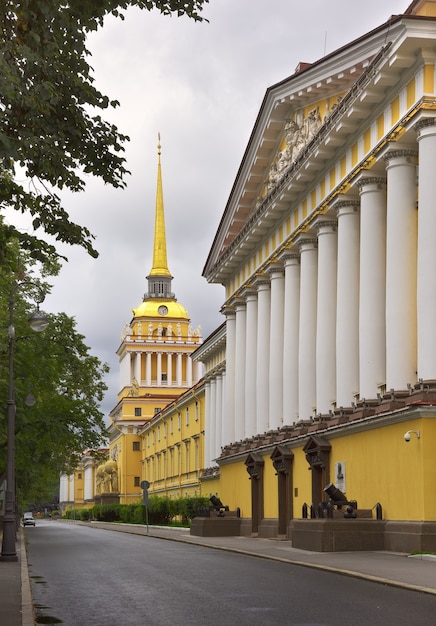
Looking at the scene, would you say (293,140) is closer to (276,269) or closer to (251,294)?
(276,269)

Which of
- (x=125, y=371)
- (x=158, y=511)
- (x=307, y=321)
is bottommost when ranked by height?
(x=158, y=511)

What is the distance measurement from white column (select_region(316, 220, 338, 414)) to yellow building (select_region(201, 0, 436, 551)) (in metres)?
0.05

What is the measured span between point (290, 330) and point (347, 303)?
756 centimetres

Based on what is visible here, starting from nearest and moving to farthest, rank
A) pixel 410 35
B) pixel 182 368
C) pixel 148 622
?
pixel 148 622 < pixel 410 35 < pixel 182 368

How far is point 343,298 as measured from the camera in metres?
32.5

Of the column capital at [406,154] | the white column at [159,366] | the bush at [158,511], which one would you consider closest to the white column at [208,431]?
the bush at [158,511]

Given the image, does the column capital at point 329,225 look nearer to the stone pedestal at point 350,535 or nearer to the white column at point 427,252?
the white column at point 427,252

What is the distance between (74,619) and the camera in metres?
13.5

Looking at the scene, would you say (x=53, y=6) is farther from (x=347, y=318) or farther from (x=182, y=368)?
(x=182, y=368)

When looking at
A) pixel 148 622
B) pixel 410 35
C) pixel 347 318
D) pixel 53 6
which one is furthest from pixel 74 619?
pixel 347 318

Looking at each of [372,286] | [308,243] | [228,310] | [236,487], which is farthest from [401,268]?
[228,310]

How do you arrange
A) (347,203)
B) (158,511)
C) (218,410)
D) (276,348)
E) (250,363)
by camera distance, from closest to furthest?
(347,203)
(276,348)
(250,363)
(218,410)
(158,511)

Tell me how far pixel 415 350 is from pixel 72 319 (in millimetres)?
19364

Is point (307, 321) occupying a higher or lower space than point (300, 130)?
lower
